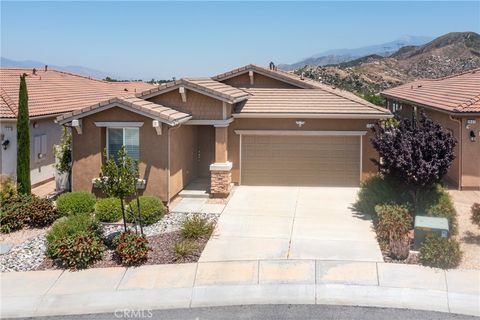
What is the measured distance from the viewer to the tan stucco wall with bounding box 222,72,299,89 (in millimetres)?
22188

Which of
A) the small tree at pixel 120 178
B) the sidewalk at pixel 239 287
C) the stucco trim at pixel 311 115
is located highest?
the stucco trim at pixel 311 115

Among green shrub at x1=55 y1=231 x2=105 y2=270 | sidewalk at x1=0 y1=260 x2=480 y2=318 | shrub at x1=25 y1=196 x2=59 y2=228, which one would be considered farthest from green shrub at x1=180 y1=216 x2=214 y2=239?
shrub at x1=25 y1=196 x2=59 y2=228

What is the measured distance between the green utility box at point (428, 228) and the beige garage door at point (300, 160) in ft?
24.2

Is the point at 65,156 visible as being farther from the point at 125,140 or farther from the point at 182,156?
the point at 182,156

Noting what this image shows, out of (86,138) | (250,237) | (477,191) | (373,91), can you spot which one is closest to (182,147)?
(86,138)

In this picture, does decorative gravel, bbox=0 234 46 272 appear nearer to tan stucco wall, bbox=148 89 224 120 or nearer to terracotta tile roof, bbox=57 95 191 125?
terracotta tile roof, bbox=57 95 191 125

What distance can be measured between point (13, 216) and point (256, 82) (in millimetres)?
11424

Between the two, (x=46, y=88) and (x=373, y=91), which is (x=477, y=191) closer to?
(x=46, y=88)

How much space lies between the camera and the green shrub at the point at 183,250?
12.4 metres

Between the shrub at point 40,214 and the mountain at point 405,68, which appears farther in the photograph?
the mountain at point 405,68

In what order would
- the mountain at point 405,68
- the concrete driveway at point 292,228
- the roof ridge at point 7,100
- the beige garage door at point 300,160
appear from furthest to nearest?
the mountain at point 405,68 < the beige garage door at point 300,160 < the roof ridge at point 7,100 < the concrete driveway at point 292,228

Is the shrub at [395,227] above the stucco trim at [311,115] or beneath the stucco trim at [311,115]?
beneath

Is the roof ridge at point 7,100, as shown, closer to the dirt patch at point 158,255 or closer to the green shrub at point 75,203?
the green shrub at point 75,203

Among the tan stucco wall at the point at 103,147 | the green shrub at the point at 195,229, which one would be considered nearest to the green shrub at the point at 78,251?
the green shrub at the point at 195,229
